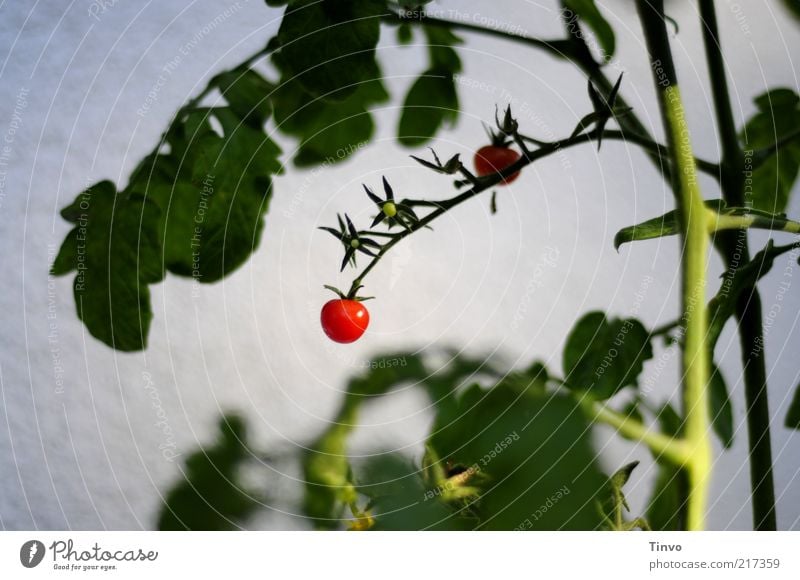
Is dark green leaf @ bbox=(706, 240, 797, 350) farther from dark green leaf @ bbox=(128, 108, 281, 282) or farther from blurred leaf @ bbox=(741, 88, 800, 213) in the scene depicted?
dark green leaf @ bbox=(128, 108, 281, 282)

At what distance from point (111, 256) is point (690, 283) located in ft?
1.18

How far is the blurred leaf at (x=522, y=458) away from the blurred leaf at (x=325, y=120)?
18cm

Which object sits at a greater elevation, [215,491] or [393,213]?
[393,213]

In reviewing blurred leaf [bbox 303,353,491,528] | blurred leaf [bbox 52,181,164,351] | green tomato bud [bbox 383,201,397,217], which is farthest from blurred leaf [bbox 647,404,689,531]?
blurred leaf [bbox 52,181,164,351]

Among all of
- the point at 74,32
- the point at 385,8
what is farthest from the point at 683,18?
the point at 74,32

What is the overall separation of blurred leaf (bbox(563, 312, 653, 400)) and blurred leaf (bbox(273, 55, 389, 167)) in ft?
0.62

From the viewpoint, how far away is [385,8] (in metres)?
0.43

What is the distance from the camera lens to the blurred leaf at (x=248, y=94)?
0.43 metres

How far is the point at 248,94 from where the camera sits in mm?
430

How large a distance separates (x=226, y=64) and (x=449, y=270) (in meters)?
0.19

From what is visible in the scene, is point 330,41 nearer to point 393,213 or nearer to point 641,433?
point 393,213

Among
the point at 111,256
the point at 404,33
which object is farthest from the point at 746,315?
the point at 111,256

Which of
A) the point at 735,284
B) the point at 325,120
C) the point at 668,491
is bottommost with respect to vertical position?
the point at 668,491

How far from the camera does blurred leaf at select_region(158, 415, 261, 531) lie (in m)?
0.45
